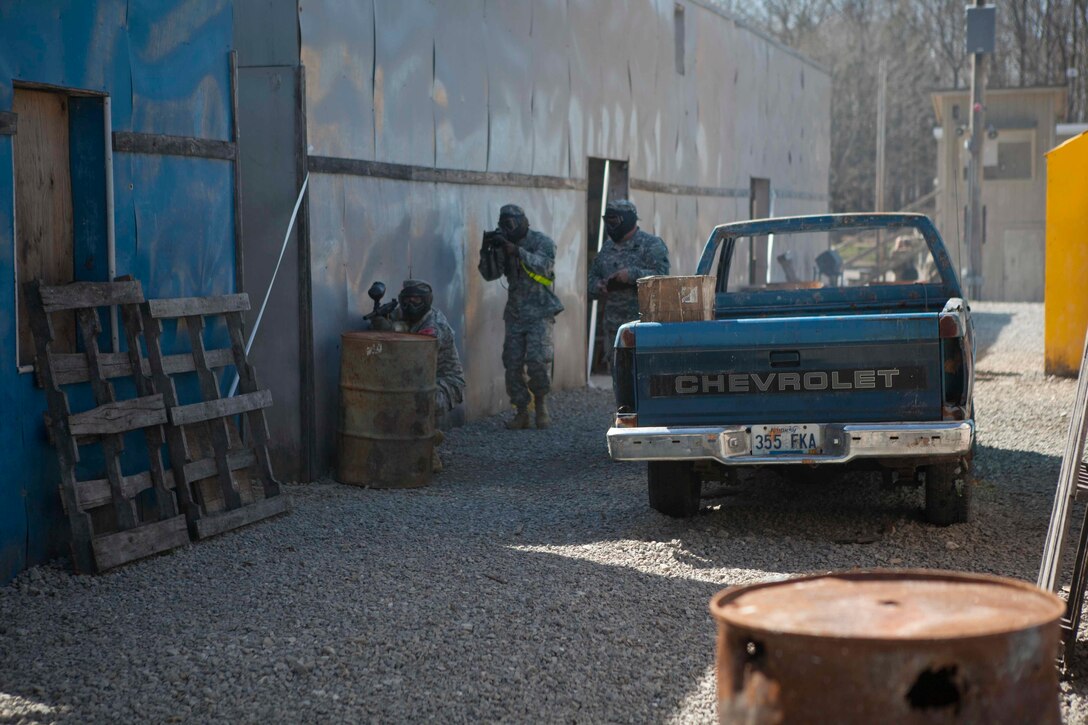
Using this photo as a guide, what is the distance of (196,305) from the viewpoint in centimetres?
752

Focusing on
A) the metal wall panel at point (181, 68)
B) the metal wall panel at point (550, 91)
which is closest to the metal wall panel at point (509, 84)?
the metal wall panel at point (550, 91)

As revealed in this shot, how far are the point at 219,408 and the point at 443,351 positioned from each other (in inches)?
105

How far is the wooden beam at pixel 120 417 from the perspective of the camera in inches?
255

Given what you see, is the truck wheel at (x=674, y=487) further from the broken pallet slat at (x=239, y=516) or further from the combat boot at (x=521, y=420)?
the combat boot at (x=521, y=420)

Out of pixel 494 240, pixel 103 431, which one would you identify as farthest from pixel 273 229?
pixel 103 431

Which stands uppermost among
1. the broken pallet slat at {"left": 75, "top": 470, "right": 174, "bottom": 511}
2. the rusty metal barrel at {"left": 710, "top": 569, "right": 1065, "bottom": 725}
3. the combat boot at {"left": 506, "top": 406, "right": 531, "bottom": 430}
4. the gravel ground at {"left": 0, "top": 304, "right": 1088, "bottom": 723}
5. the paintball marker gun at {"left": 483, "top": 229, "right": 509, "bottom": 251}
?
the paintball marker gun at {"left": 483, "top": 229, "right": 509, "bottom": 251}

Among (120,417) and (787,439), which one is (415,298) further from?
(787,439)

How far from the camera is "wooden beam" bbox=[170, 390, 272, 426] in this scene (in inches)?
281

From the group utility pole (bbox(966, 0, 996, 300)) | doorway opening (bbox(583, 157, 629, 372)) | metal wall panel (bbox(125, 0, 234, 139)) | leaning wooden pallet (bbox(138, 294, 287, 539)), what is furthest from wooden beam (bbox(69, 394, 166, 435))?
utility pole (bbox(966, 0, 996, 300))

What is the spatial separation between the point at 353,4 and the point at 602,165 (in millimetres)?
6525

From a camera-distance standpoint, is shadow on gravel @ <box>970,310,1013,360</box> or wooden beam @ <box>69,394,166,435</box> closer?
wooden beam @ <box>69,394,166,435</box>

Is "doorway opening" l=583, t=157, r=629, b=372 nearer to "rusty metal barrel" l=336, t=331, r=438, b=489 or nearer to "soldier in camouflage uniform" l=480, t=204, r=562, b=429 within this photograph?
"soldier in camouflage uniform" l=480, t=204, r=562, b=429

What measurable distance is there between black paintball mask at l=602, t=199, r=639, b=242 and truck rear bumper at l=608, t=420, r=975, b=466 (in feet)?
11.9

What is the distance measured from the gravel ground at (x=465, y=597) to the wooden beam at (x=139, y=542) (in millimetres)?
87
